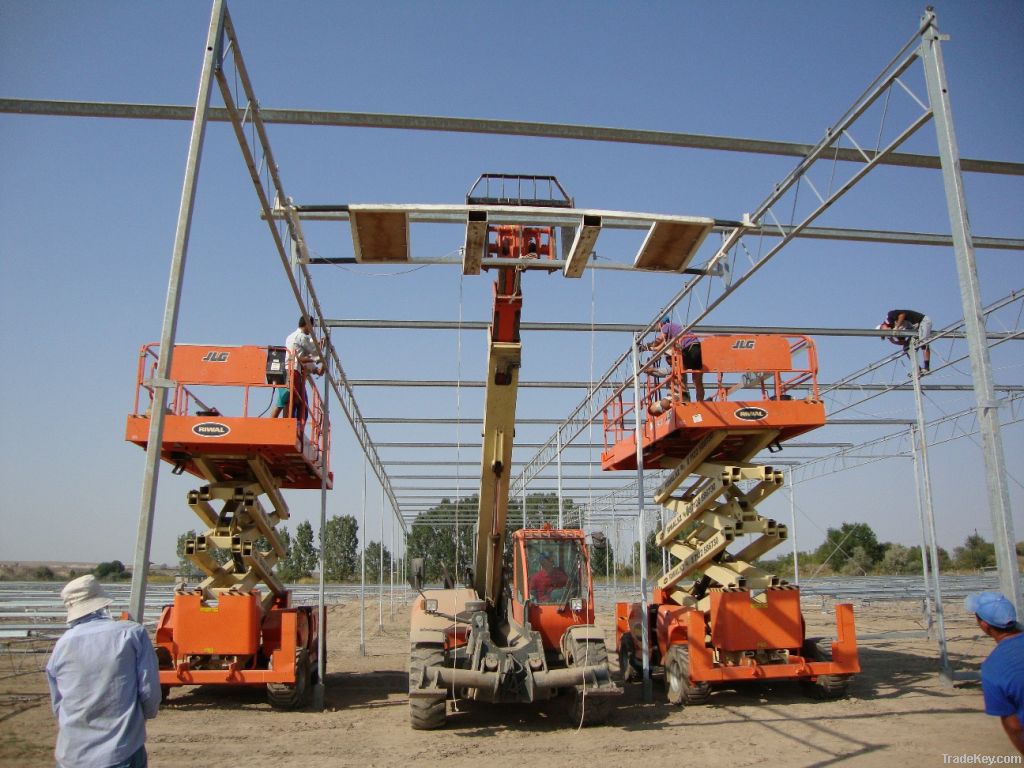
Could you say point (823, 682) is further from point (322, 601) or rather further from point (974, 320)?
point (322, 601)

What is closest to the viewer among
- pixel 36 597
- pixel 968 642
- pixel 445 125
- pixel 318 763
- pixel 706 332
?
pixel 318 763

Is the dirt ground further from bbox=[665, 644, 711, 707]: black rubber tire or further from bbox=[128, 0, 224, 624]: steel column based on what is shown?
bbox=[128, 0, 224, 624]: steel column

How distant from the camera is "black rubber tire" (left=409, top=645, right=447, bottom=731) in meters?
9.71

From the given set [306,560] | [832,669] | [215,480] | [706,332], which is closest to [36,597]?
[215,480]

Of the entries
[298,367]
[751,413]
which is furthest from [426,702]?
[751,413]

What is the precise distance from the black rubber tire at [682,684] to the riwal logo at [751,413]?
3.63 metres

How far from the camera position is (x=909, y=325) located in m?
15.8

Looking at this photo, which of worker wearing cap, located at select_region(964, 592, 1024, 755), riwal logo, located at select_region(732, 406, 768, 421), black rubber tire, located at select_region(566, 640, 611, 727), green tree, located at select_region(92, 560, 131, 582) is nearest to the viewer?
worker wearing cap, located at select_region(964, 592, 1024, 755)

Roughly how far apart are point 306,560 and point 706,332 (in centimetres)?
5707

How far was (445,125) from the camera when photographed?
9734mm

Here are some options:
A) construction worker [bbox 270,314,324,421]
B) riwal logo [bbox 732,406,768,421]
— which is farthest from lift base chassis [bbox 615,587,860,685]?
construction worker [bbox 270,314,324,421]

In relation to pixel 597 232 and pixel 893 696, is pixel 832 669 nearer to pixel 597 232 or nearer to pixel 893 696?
pixel 893 696

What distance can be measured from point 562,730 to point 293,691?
13.6 feet

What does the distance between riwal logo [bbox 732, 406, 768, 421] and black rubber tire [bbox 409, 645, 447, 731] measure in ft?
18.6
